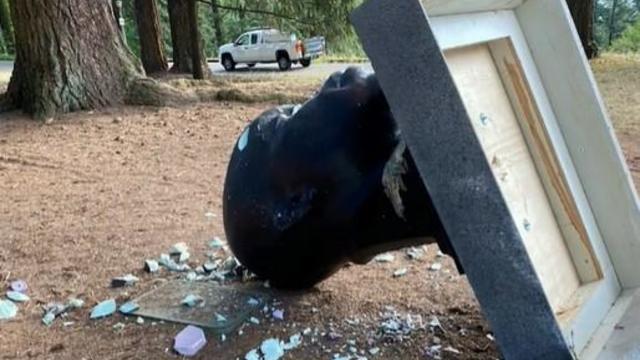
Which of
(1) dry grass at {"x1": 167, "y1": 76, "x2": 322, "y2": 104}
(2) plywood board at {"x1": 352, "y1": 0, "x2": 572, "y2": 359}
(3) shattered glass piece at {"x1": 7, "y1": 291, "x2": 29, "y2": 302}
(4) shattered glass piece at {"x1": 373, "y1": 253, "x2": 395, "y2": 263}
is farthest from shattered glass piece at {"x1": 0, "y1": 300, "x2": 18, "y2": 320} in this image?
(1) dry grass at {"x1": 167, "y1": 76, "x2": 322, "y2": 104}

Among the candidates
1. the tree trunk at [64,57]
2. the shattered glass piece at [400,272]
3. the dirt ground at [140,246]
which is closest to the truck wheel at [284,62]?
the tree trunk at [64,57]

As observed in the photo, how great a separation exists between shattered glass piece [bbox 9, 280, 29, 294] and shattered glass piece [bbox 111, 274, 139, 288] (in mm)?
360

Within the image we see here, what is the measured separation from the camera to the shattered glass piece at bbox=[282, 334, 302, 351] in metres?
2.37

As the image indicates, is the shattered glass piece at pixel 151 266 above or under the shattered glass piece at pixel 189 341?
above

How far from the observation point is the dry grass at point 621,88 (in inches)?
248

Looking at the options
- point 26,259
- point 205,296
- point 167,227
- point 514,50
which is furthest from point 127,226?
point 514,50

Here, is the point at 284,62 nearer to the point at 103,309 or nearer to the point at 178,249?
the point at 178,249

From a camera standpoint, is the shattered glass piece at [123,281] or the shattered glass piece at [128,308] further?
the shattered glass piece at [123,281]

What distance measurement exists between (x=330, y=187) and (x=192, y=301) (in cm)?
84

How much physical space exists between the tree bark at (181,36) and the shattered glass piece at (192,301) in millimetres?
10402

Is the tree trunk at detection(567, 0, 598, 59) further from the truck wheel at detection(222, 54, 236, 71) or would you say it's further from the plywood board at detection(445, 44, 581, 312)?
the truck wheel at detection(222, 54, 236, 71)

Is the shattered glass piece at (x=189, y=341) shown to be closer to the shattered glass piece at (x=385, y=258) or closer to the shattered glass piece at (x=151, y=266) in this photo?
the shattered glass piece at (x=151, y=266)

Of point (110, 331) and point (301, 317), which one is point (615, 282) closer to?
point (301, 317)

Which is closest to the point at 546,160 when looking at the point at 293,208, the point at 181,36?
the point at 293,208
